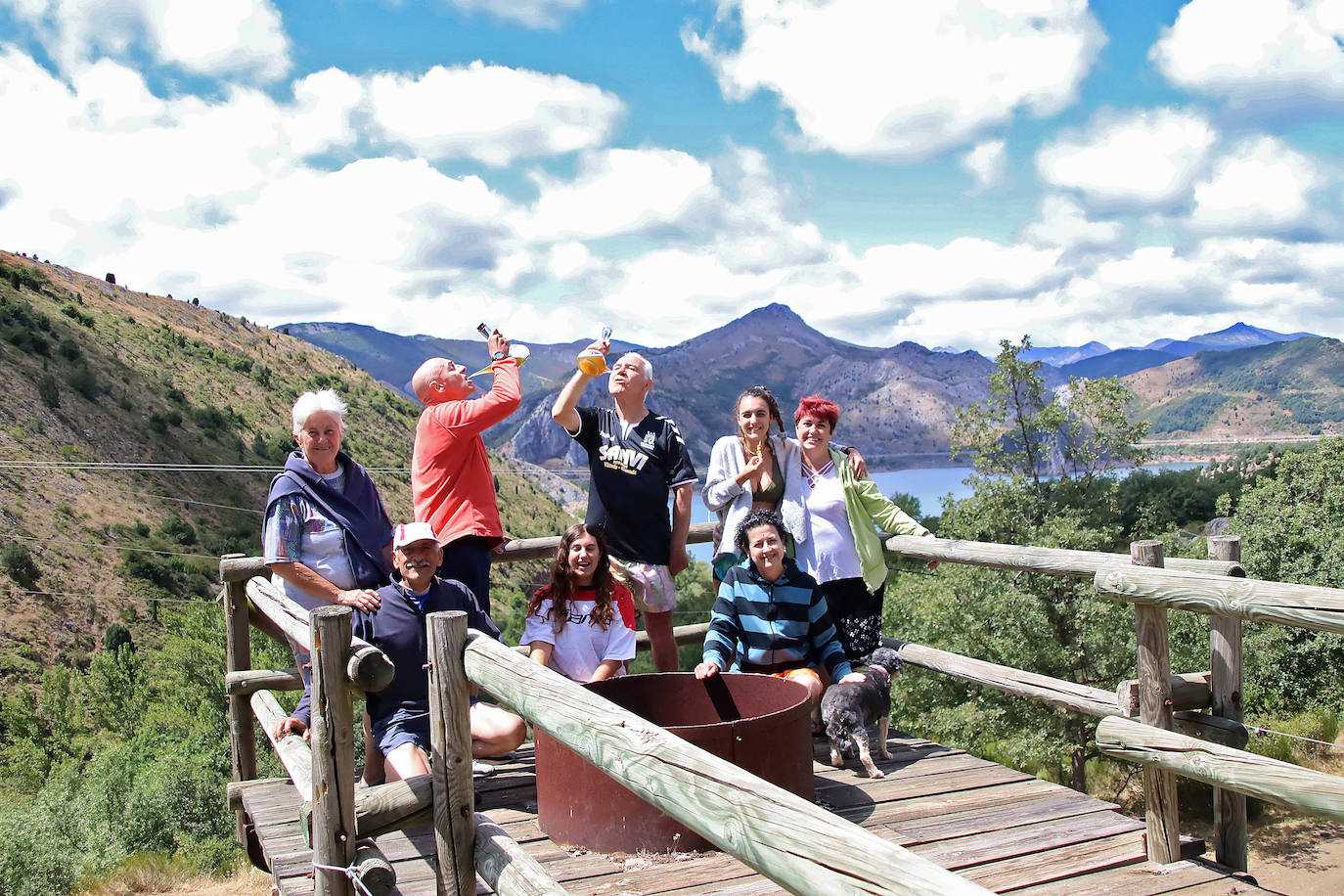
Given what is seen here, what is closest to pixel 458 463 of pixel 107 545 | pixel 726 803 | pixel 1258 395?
pixel 726 803

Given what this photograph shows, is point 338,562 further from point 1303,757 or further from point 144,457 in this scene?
point 144,457

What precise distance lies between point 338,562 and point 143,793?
11.3 metres

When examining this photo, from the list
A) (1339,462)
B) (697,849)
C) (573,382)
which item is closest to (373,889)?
(697,849)

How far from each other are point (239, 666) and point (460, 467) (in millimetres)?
1979

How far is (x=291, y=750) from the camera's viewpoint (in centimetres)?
334

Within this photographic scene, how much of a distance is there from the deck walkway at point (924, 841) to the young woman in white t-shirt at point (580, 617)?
54cm

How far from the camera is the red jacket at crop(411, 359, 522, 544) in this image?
4.21 metres

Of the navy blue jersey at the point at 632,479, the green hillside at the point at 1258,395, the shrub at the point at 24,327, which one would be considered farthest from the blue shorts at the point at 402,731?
the green hillside at the point at 1258,395

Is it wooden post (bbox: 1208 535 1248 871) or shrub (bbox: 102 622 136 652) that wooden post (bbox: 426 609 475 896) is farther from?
shrub (bbox: 102 622 136 652)

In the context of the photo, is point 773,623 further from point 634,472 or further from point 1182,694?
point 1182,694

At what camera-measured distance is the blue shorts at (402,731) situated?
344 cm

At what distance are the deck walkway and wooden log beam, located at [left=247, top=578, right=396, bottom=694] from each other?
757mm

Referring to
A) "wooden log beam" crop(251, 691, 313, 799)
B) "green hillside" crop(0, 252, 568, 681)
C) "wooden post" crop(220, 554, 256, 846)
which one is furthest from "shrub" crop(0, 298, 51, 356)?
"wooden log beam" crop(251, 691, 313, 799)

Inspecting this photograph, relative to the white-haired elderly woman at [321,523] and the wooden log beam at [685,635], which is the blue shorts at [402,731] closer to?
the white-haired elderly woman at [321,523]
